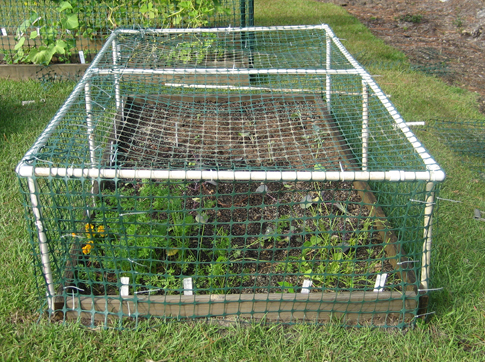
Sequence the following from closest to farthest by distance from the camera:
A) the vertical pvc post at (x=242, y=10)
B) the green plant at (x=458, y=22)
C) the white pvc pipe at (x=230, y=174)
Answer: the white pvc pipe at (x=230, y=174) < the vertical pvc post at (x=242, y=10) < the green plant at (x=458, y=22)

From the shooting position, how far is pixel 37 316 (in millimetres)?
2373

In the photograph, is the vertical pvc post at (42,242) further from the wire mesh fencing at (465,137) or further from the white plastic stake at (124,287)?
the wire mesh fencing at (465,137)

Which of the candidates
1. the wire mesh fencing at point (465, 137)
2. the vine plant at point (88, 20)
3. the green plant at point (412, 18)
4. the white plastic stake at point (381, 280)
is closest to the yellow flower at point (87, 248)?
the white plastic stake at point (381, 280)

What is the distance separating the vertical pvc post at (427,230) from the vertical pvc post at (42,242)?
1815 mm

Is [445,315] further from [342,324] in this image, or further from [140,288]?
[140,288]

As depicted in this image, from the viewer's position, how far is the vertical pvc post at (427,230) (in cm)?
219

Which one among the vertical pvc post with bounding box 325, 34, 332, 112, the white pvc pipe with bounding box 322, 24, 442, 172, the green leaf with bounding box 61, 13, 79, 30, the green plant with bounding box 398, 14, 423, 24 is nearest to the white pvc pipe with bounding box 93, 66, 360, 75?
the white pvc pipe with bounding box 322, 24, 442, 172

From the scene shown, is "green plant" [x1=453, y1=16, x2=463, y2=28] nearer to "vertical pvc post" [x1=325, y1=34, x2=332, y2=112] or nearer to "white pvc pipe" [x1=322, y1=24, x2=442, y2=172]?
"vertical pvc post" [x1=325, y1=34, x2=332, y2=112]

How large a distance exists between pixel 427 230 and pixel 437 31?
6.87 meters

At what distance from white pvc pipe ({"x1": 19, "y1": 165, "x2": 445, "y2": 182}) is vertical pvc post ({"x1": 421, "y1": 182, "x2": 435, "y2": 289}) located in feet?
0.36

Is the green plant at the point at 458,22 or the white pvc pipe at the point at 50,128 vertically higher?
the white pvc pipe at the point at 50,128

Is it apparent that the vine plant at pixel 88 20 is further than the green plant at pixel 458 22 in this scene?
No

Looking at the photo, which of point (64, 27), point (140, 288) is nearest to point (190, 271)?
point (140, 288)

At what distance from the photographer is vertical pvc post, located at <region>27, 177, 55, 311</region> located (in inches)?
82.0
